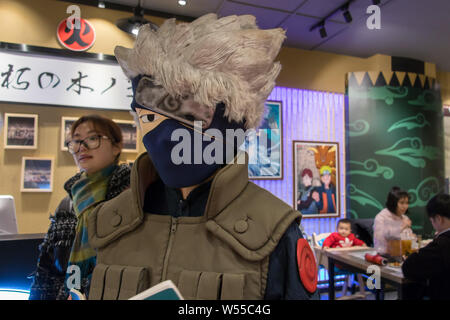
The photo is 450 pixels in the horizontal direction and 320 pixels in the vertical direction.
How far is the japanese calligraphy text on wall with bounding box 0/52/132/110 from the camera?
2.50 meters

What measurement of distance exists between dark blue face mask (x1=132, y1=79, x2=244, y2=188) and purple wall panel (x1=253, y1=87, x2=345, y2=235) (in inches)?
111

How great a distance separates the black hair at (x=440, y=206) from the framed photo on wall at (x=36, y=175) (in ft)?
9.75

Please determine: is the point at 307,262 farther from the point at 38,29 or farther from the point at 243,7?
the point at 38,29

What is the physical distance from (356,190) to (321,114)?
1082 mm

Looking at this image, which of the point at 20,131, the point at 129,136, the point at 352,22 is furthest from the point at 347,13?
the point at 20,131

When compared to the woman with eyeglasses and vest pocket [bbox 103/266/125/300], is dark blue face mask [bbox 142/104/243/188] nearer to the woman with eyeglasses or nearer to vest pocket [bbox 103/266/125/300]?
vest pocket [bbox 103/266/125/300]

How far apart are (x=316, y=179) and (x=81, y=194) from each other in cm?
306

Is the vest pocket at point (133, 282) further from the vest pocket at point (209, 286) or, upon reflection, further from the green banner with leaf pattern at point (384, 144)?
the green banner with leaf pattern at point (384, 144)

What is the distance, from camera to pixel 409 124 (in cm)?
391

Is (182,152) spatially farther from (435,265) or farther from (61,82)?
(61,82)

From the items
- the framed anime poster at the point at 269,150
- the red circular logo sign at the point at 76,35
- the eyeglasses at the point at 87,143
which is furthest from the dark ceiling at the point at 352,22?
the eyeglasses at the point at 87,143

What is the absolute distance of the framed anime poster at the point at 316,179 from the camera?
363cm

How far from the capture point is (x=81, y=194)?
1.18 metres

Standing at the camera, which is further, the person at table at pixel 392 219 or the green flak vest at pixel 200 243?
the person at table at pixel 392 219
